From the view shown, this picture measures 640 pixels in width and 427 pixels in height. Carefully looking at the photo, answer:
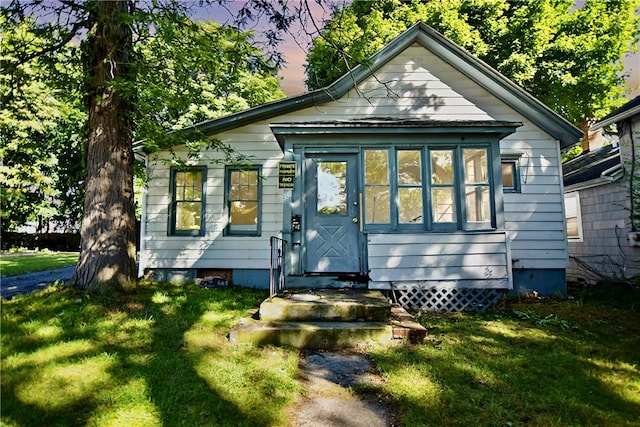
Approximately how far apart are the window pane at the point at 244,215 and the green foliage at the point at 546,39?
7.62m

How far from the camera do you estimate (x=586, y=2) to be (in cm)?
1402

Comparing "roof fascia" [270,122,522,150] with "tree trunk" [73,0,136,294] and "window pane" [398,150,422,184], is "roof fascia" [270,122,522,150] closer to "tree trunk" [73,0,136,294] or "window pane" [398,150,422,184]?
"window pane" [398,150,422,184]

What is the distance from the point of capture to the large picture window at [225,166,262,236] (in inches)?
299

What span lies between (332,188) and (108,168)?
366 cm

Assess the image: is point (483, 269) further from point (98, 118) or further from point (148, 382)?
point (98, 118)

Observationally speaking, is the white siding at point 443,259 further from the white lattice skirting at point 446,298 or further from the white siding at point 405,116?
the white siding at point 405,116

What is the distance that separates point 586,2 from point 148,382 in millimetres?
19778

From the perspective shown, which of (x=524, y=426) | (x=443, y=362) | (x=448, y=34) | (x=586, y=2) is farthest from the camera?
(x=586, y=2)

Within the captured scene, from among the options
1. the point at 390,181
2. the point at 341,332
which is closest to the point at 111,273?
the point at 341,332

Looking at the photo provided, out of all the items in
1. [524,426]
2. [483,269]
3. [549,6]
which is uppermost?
[549,6]

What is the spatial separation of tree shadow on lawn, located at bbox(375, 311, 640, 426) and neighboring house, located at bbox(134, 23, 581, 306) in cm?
157

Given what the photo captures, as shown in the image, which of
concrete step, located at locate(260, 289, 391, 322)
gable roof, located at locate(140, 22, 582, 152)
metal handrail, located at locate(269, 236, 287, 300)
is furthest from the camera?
gable roof, located at locate(140, 22, 582, 152)

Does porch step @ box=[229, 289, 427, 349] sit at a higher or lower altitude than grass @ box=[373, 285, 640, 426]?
higher

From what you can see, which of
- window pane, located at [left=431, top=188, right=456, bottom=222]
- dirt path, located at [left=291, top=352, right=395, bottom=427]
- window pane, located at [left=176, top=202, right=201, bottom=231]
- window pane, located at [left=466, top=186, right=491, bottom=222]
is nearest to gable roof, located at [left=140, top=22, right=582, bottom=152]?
window pane, located at [left=176, top=202, right=201, bottom=231]
